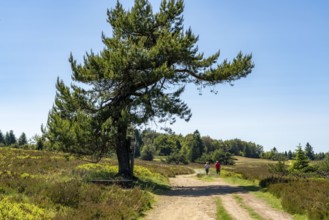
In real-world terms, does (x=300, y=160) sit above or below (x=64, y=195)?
above

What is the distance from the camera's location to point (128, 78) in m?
25.4

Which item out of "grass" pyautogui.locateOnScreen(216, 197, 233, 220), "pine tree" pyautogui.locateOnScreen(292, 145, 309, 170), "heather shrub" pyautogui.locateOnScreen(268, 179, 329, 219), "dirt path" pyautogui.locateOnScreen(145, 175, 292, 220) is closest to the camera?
"heather shrub" pyautogui.locateOnScreen(268, 179, 329, 219)

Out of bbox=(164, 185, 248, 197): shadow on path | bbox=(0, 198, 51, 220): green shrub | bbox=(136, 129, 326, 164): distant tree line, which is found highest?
bbox=(136, 129, 326, 164): distant tree line

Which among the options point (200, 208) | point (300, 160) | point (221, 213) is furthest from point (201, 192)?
point (300, 160)

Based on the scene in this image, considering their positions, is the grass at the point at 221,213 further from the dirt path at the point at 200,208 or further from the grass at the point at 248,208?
the grass at the point at 248,208

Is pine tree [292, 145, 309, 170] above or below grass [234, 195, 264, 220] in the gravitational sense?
above

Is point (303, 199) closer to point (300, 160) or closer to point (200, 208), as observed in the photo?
point (200, 208)

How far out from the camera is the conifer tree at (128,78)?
78.3ft

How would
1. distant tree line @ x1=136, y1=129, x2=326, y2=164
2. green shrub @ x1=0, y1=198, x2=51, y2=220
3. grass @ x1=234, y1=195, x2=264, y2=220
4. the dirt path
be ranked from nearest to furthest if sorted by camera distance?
green shrub @ x1=0, y1=198, x2=51, y2=220, grass @ x1=234, y1=195, x2=264, y2=220, the dirt path, distant tree line @ x1=136, y1=129, x2=326, y2=164

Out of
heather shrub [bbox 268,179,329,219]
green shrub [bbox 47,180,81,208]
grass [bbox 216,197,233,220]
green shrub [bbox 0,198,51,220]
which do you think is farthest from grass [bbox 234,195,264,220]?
green shrub [bbox 0,198,51,220]

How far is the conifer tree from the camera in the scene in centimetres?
2385

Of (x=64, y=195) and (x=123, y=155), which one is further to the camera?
(x=123, y=155)

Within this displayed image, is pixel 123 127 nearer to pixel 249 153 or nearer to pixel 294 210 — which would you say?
pixel 294 210

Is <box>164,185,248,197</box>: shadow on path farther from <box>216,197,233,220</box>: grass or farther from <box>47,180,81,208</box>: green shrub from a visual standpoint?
<box>47,180,81,208</box>: green shrub
